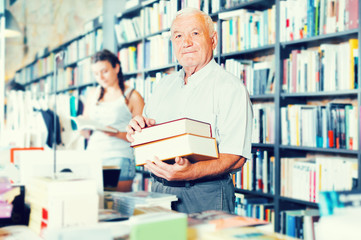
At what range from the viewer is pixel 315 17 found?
2.78 metres

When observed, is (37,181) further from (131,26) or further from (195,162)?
(131,26)

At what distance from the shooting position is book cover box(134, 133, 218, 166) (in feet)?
4.36

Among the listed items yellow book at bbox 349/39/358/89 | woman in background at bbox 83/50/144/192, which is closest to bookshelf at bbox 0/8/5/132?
woman in background at bbox 83/50/144/192

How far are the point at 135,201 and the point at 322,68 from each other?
1925 mm

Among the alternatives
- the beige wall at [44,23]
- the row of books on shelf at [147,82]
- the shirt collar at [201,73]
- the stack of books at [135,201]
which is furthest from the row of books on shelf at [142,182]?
the stack of books at [135,201]

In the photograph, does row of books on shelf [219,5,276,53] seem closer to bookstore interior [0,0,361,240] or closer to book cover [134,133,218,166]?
bookstore interior [0,0,361,240]

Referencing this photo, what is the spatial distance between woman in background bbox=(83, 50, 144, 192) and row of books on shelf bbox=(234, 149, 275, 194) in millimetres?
805

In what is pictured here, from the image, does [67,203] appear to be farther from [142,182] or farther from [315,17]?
[142,182]

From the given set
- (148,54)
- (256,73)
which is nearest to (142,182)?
(148,54)

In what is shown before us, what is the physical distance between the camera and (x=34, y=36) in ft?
15.2

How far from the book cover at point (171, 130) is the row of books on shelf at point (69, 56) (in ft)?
10.4

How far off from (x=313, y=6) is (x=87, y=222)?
7.55 feet

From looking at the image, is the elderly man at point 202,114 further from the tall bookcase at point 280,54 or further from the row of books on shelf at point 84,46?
the row of books on shelf at point 84,46

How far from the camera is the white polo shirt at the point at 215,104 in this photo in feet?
5.47
